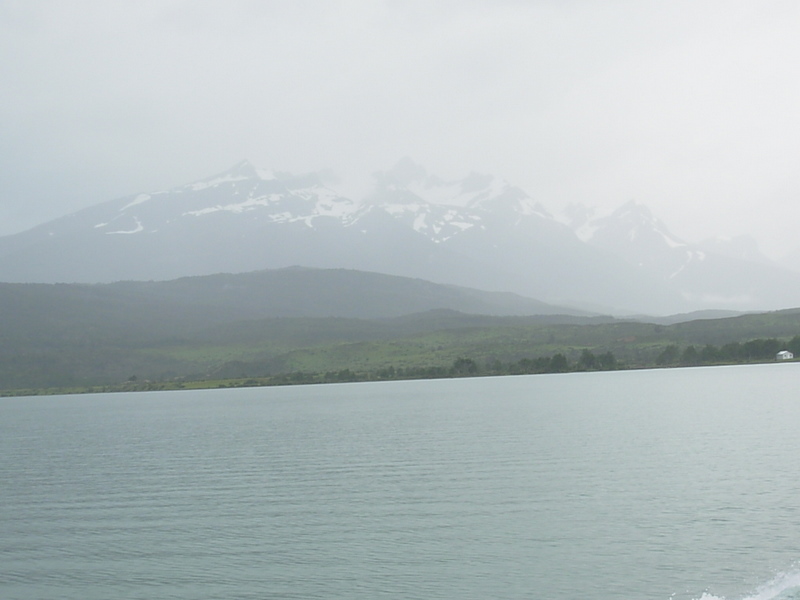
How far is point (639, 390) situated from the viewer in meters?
127

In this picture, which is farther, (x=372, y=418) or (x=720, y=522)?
(x=372, y=418)

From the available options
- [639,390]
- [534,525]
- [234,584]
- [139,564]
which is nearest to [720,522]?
[534,525]

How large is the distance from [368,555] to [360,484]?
1627 centimetres

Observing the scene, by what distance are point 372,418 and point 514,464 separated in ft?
143

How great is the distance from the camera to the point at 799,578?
27.4 meters

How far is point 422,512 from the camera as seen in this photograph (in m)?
40.8

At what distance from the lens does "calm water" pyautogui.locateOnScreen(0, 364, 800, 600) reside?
29.9 meters

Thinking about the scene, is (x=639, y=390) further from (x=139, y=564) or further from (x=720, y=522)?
(x=139, y=564)

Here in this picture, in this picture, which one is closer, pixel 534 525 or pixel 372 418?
pixel 534 525

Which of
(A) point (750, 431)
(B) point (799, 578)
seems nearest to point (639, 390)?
(A) point (750, 431)

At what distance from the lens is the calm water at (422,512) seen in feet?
98.1

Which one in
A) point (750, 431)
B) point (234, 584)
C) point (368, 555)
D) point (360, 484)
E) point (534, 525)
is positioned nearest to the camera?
point (234, 584)

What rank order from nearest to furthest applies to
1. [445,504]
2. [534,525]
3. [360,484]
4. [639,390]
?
[534,525], [445,504], [360,484], [639,390]

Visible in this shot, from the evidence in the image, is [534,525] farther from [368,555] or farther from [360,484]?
[360,484]
